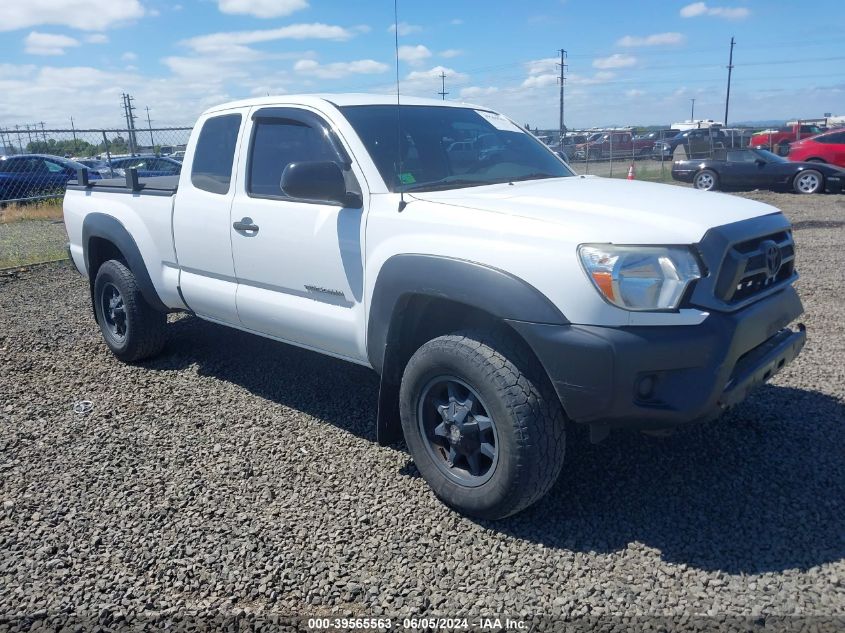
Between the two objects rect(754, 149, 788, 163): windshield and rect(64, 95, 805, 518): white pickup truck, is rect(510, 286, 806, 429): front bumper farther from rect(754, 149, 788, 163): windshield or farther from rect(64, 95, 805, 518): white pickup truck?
rect(754, 149, 788, 163): windshield

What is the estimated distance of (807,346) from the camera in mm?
5680

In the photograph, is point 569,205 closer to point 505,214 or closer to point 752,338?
point 505,214

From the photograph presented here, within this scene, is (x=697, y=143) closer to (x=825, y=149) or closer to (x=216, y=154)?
(x=825, y=149)

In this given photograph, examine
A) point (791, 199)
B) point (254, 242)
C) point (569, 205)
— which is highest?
point (569, 205)

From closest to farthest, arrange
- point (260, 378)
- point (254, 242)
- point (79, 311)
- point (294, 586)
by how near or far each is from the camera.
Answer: point (294, 586) → point (254, 242) → point (260, 378) → point (79, 311)

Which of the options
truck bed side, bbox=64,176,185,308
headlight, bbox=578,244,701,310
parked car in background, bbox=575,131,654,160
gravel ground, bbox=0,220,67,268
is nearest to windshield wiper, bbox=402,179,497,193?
headlight, bbox=578,244,701,310

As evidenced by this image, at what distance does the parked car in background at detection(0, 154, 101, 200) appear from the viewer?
17.2 meters

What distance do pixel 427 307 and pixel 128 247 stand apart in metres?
2.89

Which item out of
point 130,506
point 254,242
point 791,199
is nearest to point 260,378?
point 254,242

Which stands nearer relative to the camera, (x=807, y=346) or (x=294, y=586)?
(x=294, y=586)

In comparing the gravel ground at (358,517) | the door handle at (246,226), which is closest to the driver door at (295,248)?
the door handle at (246,226)

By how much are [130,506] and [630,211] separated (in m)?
2.77

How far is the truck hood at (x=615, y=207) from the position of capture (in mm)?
2939

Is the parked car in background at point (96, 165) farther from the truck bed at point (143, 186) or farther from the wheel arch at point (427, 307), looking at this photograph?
the wheel arch at point (427, 307)
